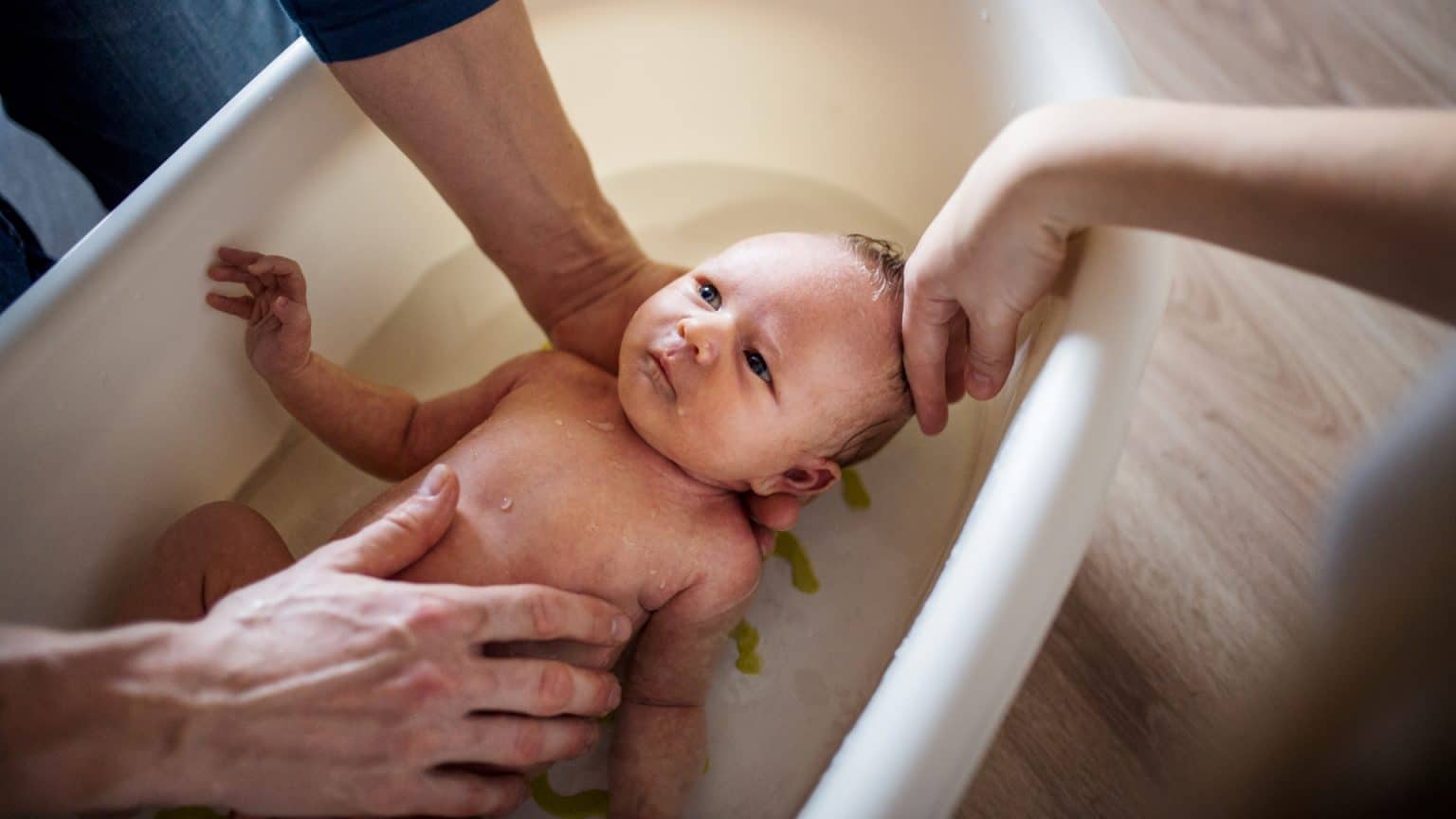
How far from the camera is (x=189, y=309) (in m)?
1.00

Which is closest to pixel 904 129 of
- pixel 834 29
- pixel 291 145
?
pixel 834 29

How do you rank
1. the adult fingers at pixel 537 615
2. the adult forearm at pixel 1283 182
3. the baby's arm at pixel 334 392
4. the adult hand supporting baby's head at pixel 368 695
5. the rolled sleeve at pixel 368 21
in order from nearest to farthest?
1. the adult forearm at pixel 1283 182
2. the adult hand supporting baby's head at pixel 368 695
3. the adult fingers at pixel 537 615
4. the rolled sleeve at pixel 368 21
5. the baby's arm at pixel 334 392

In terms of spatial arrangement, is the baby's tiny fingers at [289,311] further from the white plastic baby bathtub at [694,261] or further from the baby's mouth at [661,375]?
the baby's mouth at [661,375]

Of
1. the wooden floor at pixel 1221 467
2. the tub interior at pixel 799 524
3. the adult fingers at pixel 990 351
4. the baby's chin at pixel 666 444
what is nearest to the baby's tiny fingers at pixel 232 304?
the tub interior at pixel 799 524

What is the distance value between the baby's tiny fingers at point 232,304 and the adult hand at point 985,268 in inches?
25.8

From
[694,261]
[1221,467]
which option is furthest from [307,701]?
[1221,467]

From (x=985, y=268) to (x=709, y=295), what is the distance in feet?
0.97

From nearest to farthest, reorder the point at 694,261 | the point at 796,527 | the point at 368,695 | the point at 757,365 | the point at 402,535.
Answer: the point at 368,695 < the point at 402,535 < the point at 757,365 < the point at 796,527 < the point at 694,261

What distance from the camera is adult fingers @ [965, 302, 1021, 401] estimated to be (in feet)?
2.68

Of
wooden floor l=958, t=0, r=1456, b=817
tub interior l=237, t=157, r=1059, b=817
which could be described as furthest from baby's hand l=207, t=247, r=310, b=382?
wooden floor l=958, t=0, r=1456, b=817

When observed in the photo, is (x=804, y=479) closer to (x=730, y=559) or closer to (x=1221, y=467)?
(x=730, y=559)

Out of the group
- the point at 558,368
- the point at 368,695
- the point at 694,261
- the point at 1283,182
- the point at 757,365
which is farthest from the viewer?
the point at 694,261

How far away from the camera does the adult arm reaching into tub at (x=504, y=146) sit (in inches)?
36.1

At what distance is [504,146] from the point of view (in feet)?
3.37
